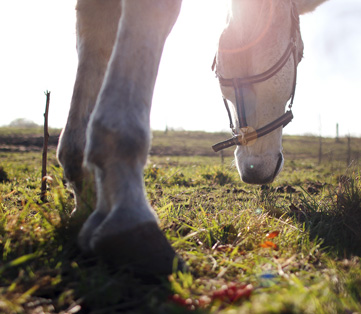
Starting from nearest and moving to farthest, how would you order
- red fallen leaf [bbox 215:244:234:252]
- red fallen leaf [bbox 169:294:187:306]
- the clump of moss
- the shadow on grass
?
1. red fallen leaf [bbox 169:294:187:306]
2. red fallen leaf [bbox 215:244:234:252]
3. the shadow on grass
4. the clump of moss

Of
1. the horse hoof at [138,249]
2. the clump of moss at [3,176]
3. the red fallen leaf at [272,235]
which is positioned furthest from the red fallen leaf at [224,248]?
the clump of moss at [3,176]

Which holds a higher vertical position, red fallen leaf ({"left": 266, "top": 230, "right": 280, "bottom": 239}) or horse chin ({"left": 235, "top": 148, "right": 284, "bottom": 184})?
horse chin ({"left": 235, "top": 148, "right": 284, "bottom": 184})

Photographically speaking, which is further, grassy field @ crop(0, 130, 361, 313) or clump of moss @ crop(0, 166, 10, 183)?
clump of moss @ crop(0, 166, 10, 183)

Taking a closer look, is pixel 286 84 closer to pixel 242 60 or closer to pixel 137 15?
pixel 242 60

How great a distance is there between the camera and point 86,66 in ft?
6.05

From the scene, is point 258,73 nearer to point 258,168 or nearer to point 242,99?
point 242,99

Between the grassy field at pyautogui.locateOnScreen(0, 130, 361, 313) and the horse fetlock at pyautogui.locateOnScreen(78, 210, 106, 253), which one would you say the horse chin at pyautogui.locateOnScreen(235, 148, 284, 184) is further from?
the horse fetlock at pyautogui.locateOnScreen(78, 210, 106, 253)

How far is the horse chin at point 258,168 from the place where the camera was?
2.18 m

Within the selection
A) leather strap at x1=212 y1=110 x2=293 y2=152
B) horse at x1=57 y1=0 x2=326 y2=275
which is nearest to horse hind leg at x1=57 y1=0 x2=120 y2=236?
horse at x1=57 y1=0 x2=326 y2=275

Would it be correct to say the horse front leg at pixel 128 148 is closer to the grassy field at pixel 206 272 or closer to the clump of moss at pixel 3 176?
the grassy field at pixel 206 272

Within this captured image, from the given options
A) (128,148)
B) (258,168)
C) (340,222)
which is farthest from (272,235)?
(128,148)

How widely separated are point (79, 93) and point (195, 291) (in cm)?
128

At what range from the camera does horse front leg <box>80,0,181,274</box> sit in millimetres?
1182

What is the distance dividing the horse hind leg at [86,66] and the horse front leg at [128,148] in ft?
1.62
